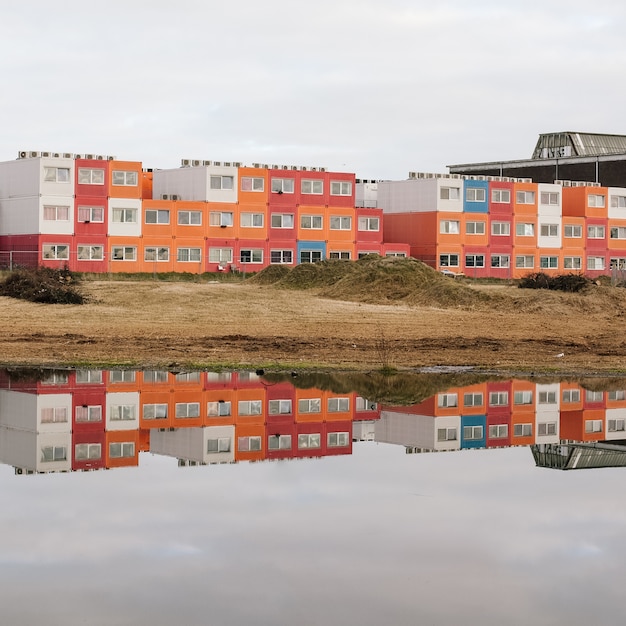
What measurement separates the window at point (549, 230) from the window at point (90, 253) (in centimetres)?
4319

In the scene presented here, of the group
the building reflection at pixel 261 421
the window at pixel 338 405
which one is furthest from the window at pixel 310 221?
the window at pixel 338 405

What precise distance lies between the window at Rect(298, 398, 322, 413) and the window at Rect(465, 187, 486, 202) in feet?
280

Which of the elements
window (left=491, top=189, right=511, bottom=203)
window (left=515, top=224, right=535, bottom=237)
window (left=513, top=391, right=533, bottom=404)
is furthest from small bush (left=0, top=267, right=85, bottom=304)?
window (left=515, top=224, right=535, bottom=237)

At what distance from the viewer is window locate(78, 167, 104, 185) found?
90.2m

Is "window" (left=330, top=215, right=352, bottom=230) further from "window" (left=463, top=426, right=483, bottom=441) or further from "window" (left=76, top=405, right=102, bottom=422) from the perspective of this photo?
"window" (left=463, top=426, right=483, bottom=441)

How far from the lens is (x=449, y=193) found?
348 feet

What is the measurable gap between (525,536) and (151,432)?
28.7 feet

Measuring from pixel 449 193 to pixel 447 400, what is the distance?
83376 millimetres

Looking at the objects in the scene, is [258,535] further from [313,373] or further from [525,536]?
[313,373]

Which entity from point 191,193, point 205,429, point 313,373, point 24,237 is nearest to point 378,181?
point 191,193

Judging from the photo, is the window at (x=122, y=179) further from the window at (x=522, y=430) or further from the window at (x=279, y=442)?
the window at (x=279, y=442)

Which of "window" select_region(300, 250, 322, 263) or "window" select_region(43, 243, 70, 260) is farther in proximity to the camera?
"window" select_region(300, 250, 322, 263)

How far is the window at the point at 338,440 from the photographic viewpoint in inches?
733

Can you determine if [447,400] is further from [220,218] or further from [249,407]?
[220,218]
